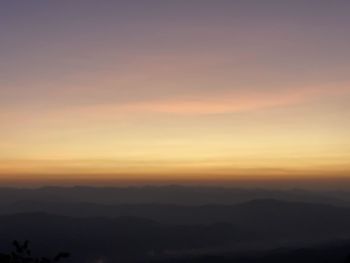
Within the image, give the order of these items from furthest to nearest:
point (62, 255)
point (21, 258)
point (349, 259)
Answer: point (349, 259) → point (21, 258) → point (62, 255)

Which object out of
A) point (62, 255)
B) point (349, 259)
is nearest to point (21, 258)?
Result: point (62, 255)

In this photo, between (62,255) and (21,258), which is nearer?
(62,255)

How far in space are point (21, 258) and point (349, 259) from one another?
170173 mm

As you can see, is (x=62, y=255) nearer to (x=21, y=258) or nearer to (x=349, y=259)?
(x=21, y=258)

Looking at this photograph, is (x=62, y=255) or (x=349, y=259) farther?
(x=349, y=259)

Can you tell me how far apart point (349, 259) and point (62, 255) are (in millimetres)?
171223

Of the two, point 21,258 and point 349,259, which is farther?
point 349,259

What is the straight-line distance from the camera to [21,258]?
A: 704 inches

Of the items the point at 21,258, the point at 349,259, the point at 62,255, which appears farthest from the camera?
the point at 349,259

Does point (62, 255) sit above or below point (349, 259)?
above

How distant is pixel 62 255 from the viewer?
16172 mm

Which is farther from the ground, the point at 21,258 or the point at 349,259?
the point at 21,258
